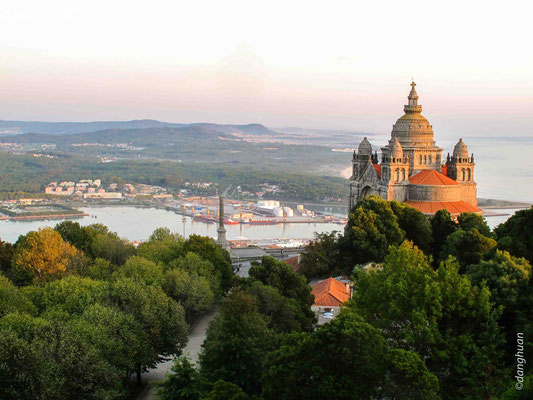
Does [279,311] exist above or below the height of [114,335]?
above

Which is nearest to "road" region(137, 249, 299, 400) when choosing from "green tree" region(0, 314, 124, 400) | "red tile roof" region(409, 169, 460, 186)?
"green tree" region(0, 314, 124, 400)

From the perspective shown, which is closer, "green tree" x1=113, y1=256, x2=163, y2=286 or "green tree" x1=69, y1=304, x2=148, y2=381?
"green tree" x1=69, y1=304, x2=148, y2=381

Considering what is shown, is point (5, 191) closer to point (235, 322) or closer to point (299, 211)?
point (299, 211)

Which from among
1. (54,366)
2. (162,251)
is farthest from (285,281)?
(54,366)

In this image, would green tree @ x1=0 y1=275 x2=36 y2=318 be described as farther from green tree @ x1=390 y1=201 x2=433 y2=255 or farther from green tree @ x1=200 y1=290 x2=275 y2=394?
green tree @ x1=390 y1=201 x2=433 y2=255

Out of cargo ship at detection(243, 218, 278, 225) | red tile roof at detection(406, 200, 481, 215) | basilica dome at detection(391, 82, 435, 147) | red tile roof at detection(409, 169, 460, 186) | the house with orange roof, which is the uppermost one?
basilica dome at detection(391, 82, 435, 147)

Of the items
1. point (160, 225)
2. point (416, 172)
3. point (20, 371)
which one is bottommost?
point (160, 225)

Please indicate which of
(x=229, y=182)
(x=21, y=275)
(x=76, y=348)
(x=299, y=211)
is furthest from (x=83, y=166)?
(x=76, y=348)

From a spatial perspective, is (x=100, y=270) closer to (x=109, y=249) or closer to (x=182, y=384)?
(x=109, y=249)
